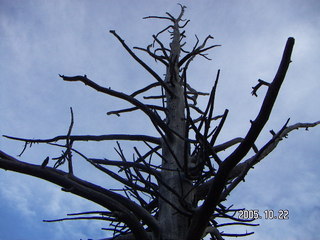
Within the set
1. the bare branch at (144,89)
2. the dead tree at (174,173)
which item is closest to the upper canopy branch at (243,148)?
the dead tree at (174,173)

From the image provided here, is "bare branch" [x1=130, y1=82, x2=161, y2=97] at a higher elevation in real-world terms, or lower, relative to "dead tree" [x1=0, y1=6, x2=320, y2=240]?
higher

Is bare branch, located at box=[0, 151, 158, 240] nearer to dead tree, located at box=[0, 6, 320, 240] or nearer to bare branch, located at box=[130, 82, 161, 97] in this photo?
dead tree, located at box=[0, 6, 320, 240]

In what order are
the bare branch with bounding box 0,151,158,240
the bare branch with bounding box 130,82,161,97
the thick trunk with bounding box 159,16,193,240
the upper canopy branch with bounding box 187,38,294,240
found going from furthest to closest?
1. the bare branch with bounding box 130,82,161,97
2. the thick trunk with bounding box 159,16,193,240
3. the bare branch with bounding box 0,151,158,240
4. the upper canopy branch with bounding box 187,38,294,240

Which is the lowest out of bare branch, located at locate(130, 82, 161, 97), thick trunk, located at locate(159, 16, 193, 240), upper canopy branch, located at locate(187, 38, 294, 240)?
upper canopy branch, located at locate(187, 38, 294, 240)

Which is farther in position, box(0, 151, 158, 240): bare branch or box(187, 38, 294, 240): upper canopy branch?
box(0, 151, 158, 240): bare branch

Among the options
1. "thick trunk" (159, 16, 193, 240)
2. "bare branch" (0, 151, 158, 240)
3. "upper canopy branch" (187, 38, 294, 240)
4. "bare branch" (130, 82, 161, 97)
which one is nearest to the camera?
"upper canopy branch" (187, 38, 294, 240)

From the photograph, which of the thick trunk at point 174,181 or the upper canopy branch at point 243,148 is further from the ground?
the thick trunk at point 174,181

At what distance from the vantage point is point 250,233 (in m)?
2.69

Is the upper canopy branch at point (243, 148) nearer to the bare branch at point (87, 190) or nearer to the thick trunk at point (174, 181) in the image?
the thick trunk at point (174, 181)

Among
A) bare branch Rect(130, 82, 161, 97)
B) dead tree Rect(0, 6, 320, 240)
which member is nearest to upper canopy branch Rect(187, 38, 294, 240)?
dead tree Rect(0, 6, 320, 240)

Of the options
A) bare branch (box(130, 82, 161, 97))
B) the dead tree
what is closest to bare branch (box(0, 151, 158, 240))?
the dead tree

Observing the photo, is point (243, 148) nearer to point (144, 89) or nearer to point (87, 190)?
point (87, 190)

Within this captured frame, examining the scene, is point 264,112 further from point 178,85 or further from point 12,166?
point 178,85

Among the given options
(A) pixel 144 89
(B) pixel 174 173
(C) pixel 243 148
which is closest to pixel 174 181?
(B) pixel 174 173
